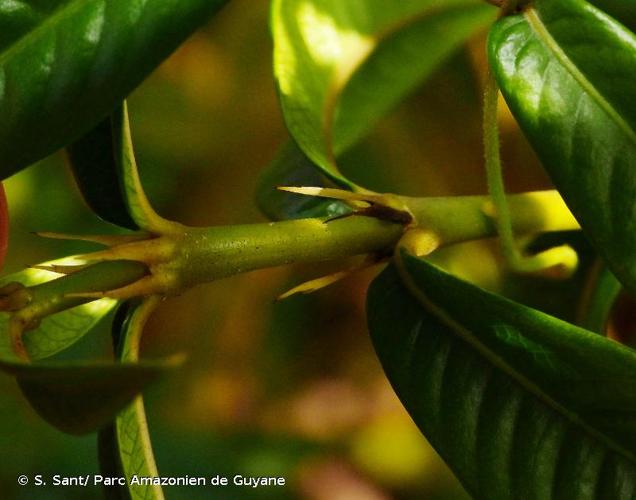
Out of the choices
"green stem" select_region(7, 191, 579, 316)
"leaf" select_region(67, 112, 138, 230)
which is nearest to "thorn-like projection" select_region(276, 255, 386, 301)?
"green stem" select_region(7, 191, 579, 316)

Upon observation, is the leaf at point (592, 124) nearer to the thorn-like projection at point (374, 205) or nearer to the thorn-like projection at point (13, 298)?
the thorn-like projection at point (374, 205)

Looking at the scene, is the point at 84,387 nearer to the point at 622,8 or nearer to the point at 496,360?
the point at 496,360

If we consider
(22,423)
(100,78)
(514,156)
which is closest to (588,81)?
(100,78)

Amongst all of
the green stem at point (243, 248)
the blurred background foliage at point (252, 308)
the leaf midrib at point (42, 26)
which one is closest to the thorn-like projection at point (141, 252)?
the green stem at point (243, 248)

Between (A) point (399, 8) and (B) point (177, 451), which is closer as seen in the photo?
(A) point (399, 8)

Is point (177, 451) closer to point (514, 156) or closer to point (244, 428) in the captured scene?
point (244, 428)

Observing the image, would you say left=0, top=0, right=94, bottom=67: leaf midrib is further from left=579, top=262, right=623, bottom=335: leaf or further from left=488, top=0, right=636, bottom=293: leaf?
left=579, top=262, right=623, bottom=335: leaf

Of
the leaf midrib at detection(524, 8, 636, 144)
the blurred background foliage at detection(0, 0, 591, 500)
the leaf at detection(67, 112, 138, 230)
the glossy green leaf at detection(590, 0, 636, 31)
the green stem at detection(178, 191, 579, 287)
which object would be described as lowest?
the blurred background foliage at detection(0, 0, 591, 500)
